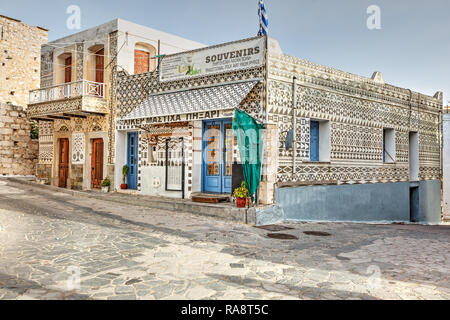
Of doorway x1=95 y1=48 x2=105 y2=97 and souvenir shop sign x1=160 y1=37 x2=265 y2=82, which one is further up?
doorway x1=95 y1=48 x2=105 y2=97

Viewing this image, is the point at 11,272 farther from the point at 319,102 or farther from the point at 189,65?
the point at 319,102

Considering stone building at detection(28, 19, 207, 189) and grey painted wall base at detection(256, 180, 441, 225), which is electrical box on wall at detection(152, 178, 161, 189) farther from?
grey painted wall base at detection(256, 180, 441, 225)

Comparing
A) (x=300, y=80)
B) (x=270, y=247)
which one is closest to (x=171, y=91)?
(x=300, y=80)

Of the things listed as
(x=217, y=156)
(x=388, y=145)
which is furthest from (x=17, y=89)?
(x=388, y=145)

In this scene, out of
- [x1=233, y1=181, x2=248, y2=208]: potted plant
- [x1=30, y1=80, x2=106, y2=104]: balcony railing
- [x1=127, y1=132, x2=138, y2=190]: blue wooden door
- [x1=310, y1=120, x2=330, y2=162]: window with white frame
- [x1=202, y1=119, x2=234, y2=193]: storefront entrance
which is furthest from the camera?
[x1=30, y1=80, x2=106, y2=104]: balcony railing

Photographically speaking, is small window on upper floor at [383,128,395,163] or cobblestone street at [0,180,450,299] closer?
cobblestone street at [0,180,450,299]

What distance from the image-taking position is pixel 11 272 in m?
4.62

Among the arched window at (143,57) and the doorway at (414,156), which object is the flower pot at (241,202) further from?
the doorway at (414,156)

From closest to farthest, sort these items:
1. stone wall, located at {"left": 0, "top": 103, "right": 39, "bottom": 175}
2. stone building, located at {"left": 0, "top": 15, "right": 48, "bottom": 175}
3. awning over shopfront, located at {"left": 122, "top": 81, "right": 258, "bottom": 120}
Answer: awning over shopfront, located at {"left": 122, "top": 81, "right": 258, "bottom": 120} < stone wall, located at {"left": 0, "top": 103, "right": 39, "bottom": 175} < stone building, located at {"left": 0, "top": 15, "right": 48, "bottom": 175}

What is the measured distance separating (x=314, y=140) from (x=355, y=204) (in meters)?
2.84

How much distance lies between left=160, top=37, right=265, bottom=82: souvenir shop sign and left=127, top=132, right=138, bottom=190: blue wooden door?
2936 mm

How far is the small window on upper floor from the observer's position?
14219 mm

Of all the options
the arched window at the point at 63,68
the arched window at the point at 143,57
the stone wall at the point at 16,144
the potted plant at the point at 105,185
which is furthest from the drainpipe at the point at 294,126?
the stone wall at the point at 16,144

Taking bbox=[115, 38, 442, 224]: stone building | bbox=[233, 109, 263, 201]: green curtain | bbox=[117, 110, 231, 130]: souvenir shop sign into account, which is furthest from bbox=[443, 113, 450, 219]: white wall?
bbox=[117, 110, 231, 130]: souvenir shop sign
